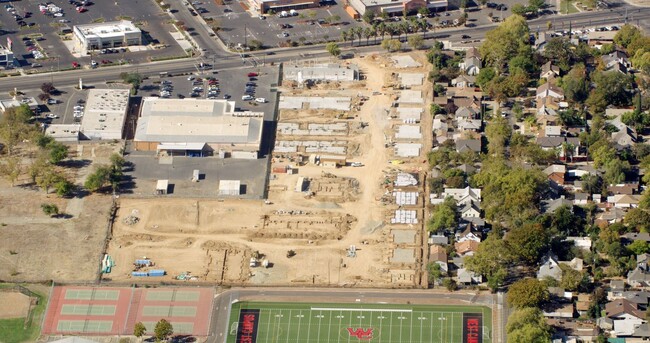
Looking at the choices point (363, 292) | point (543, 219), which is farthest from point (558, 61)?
point (363, 292)

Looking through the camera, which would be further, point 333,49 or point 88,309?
point 333,49

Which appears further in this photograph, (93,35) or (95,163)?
(93,35)

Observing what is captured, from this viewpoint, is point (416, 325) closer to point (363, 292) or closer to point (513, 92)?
point (363, 292)

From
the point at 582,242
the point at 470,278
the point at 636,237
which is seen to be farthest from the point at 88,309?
the point at 636,237

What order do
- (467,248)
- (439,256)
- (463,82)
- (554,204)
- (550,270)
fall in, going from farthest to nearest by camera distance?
(463,82)
(554,204)
(467,248)
(439,256)
(550,270)

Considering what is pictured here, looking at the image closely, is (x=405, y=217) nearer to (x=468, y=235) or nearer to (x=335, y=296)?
(x=468, y=235)

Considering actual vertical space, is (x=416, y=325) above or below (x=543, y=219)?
below
